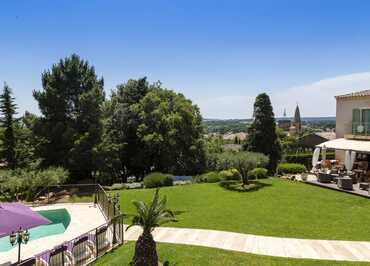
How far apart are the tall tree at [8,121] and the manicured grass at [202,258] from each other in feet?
87.5

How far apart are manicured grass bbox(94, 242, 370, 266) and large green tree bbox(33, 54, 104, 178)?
66.7 ft

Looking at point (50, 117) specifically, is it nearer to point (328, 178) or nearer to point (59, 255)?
point (59, 255)

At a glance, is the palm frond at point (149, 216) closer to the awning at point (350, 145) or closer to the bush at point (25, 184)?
the bush at point (25, 184)

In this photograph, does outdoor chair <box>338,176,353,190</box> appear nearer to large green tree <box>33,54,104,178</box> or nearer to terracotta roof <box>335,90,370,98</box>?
terracotta roof <box>335,90,370,98</box>

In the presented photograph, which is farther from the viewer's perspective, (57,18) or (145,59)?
(145,59)

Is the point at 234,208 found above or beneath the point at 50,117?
beneath

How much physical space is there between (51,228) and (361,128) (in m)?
27.2

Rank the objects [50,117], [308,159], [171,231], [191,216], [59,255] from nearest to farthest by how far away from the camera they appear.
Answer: [59,255] < [171,231] < [191,216] < [50,117] < [308,159]

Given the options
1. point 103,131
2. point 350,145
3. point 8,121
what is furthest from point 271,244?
point 8,121

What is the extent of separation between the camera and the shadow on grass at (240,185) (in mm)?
25778

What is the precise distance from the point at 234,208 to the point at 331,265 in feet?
30.6

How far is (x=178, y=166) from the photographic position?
4022cm

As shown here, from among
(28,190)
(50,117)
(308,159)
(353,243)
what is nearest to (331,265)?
(353,243)

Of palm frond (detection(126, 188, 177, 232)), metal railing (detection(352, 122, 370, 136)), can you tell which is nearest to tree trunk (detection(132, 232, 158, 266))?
palm frond (detection(126, 188, 177, 232))
